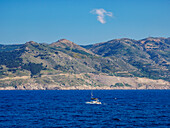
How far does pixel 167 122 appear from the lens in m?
106

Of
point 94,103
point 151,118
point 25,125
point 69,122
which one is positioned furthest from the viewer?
point 94,103

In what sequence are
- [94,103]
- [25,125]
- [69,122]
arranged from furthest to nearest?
[94,103] < [69,122] < [25,125]

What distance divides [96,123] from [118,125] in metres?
8.09

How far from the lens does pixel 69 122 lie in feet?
344

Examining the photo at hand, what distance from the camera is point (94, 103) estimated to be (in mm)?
182625

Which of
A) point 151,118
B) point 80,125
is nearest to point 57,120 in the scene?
point 80,125

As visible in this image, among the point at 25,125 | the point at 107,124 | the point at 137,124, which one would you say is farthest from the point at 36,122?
the point at 137,124

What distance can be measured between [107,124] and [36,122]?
24.3 m

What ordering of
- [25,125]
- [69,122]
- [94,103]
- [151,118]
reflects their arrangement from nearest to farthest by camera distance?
[25,125], [69,122], [151,118], [94,103]

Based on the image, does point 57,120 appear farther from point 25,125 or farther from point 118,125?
point 118,125

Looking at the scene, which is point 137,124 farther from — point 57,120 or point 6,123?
point 6,123

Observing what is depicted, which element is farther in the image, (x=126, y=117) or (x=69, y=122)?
(x=126, y=117)

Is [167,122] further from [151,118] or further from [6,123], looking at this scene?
[6,123]

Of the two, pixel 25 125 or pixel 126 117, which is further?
pixel 126 117
